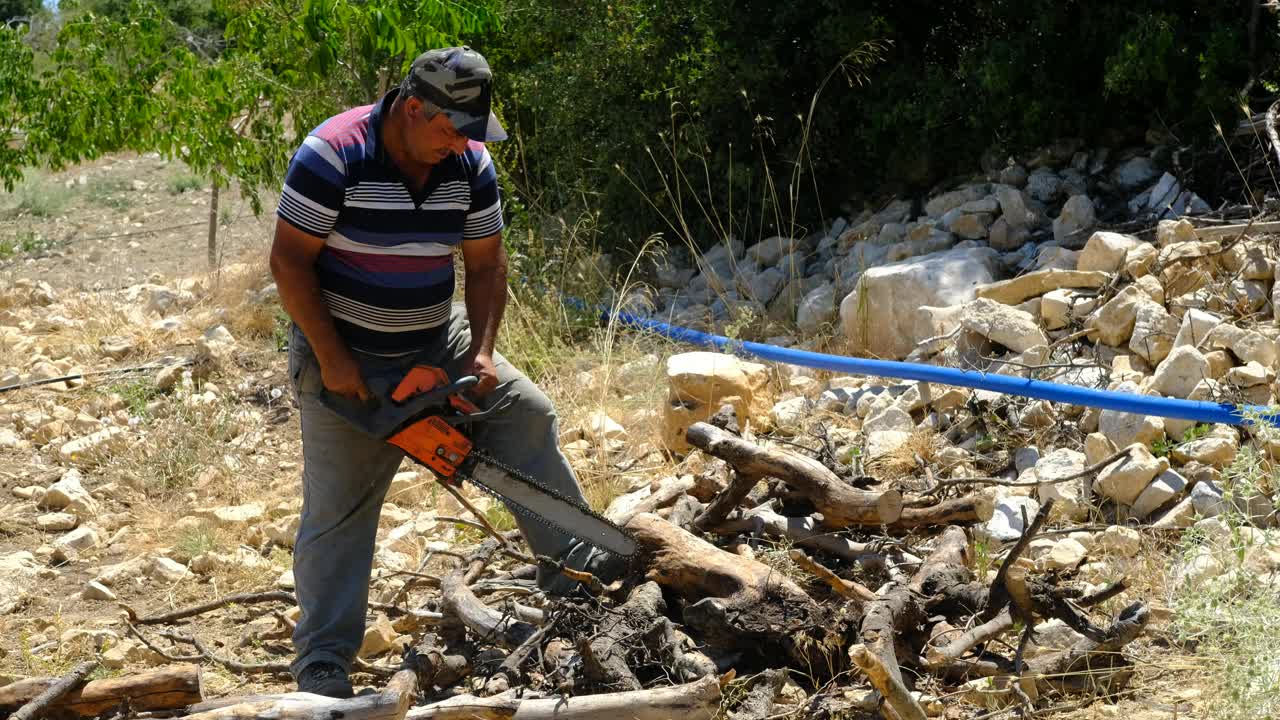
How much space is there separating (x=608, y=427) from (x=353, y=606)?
220cm

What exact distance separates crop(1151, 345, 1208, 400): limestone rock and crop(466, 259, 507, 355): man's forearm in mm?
2489

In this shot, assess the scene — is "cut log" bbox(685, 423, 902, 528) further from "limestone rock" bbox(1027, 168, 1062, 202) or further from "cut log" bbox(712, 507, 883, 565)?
"limestone rock" bbox(1027, 168, 1062, 202)

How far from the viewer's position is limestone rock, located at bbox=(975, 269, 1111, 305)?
502 cm

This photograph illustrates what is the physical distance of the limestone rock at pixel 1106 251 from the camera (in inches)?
197

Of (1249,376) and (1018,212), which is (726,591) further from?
(1018,212)

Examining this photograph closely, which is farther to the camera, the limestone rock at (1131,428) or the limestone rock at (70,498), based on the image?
the limestone rock at (70,498)

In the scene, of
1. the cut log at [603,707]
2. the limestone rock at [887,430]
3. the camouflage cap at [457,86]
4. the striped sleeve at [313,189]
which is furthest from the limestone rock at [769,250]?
the cut log at [603,707]

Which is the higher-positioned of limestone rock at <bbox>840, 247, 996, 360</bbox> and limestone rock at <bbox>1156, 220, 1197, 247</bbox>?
limestone rock at <bbox>1156, 220, 1197, 247</bbox>

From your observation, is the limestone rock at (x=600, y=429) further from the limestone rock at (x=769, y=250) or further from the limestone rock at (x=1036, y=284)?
the limestone rock at (x=769, y=250)

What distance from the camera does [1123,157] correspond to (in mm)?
6223

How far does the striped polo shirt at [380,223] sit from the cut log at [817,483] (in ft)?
3.24

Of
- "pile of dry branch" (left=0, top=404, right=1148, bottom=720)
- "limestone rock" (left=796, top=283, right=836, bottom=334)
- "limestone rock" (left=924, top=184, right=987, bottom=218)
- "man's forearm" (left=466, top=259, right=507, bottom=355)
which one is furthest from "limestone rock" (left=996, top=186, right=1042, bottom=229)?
"man's forearm" (left=466, top=259, right=507, bottom=355)

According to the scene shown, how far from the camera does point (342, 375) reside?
3.18 metres

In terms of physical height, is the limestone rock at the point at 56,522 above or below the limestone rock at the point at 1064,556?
below
